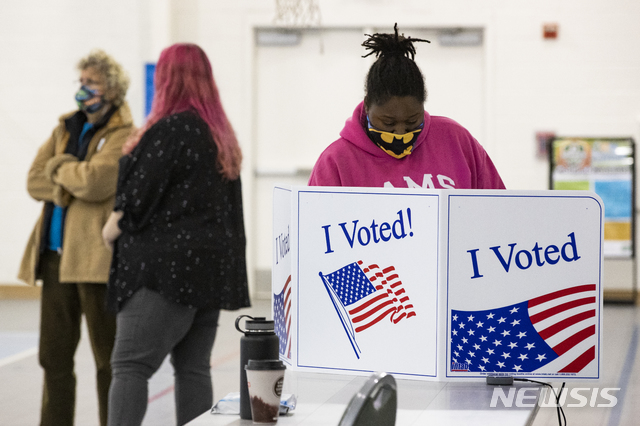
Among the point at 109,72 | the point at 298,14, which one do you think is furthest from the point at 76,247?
the point at 298,14

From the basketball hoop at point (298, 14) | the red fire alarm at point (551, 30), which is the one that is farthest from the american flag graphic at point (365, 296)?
the red fire alarm at point (551, 30)

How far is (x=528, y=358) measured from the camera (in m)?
1.41

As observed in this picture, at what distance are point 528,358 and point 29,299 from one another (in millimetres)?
5746

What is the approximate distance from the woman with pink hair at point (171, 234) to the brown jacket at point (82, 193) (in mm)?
358

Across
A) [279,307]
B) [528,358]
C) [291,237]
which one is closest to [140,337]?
[279,307]

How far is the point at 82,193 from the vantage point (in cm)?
259

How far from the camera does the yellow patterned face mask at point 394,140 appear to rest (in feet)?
5.22

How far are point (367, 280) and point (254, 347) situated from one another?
0.25 metres

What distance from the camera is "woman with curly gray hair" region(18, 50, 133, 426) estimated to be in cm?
260

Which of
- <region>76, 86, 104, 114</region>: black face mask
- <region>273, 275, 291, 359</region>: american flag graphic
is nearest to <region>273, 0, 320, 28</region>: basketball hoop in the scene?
<region>76, 86, 104, 114</region>: black face mask

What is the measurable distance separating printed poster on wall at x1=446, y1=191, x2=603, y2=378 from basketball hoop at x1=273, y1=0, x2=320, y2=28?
5.26 meters

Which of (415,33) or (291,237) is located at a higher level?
(415,33)

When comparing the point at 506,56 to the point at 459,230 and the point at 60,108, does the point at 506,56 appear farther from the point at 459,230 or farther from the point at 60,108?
the point at 459,230

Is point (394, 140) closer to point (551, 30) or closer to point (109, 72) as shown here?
point (109, 72)
